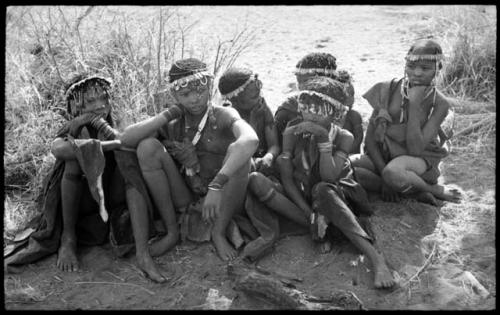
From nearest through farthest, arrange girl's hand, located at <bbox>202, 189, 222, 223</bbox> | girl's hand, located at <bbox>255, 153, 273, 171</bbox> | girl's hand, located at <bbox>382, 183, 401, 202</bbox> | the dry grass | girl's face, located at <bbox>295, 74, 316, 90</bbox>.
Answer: girl's hand, located at <bbox>202, 189, 222, 223</bbox> → girl's hand, located at <bbox>255, 153, 273, 171</bbox> → girl's hand, located at <bbox>382, 183, 401, 202</bbox> → girl's face, located at <bbox>295, 74, 316, 90</bbox> → the dry grass

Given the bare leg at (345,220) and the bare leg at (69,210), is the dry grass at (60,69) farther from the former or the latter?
the bare leg at (345,220)

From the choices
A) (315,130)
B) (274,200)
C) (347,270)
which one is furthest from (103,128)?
(347,270)

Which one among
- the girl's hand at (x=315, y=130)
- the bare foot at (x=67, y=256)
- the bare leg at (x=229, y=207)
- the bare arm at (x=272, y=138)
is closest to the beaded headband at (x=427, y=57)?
the girl's hand at (x=315, y=130)

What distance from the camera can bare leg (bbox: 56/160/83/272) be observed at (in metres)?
3.41

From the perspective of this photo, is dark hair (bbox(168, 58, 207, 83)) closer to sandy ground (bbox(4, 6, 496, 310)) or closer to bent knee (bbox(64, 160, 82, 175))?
bent knee (bbox(64, 160, 82, 175))

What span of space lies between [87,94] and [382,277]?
1859 millimetres

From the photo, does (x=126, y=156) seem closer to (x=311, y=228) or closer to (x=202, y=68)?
(x=202, y=68)

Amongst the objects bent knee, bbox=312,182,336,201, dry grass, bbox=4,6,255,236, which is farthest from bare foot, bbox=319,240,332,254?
dry grass, bbox=4,6,255,236

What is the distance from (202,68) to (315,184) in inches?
35.8

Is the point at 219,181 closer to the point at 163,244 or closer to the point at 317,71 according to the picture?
the point at 163,244

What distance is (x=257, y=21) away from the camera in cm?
Answer: 736

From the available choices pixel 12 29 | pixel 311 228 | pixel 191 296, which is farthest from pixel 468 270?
pixel 12 29

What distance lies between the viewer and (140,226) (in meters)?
3.40

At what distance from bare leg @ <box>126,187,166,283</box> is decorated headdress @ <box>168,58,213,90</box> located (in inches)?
24.9
